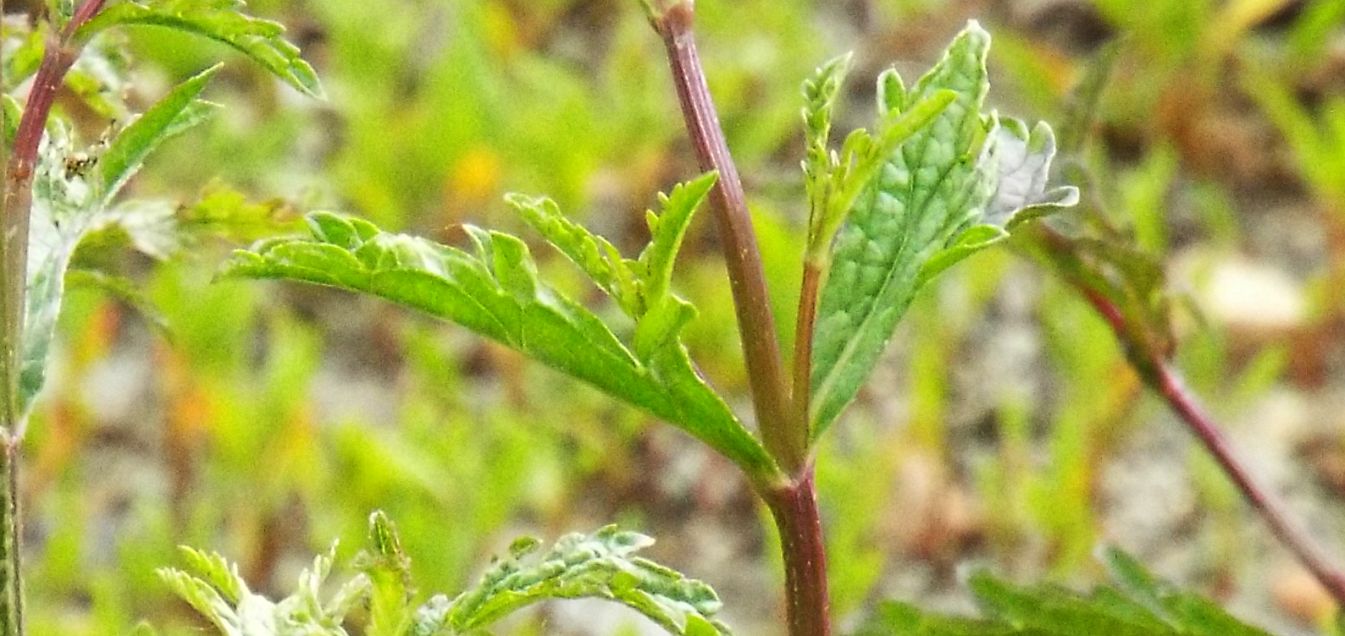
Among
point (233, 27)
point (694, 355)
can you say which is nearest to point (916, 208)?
point (233, 27)

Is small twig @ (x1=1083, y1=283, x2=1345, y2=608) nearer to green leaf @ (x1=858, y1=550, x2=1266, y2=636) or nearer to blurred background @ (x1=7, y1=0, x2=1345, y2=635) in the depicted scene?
green leaf @ (x1=858, y1=550, x2=1266, y2=636)

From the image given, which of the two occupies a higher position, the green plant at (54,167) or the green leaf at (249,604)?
the green plant at (54,167)

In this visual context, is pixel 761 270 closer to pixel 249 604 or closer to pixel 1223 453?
pixel 249 604

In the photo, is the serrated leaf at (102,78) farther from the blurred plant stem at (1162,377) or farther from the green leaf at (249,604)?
the blurred plant stem at (1162,377)

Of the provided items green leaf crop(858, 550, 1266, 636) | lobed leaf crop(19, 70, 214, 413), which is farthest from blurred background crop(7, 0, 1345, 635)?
lobed leaf crop(19, 70, 214, 413)

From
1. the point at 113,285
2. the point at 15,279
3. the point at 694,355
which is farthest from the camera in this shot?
the point at 694,355

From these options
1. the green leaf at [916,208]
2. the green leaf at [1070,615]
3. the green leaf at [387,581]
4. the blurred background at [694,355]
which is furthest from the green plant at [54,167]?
the blurred background at [694,355]
